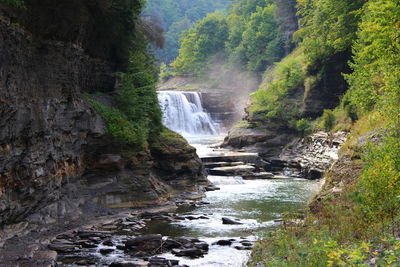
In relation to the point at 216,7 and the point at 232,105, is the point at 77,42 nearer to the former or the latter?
the point at 232,105

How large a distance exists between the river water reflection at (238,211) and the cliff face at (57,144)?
353cm

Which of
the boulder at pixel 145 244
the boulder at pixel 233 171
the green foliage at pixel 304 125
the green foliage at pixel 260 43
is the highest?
the green foliage at pixel 260 43

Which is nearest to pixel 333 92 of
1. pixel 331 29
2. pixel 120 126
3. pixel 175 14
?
pixel 331 29

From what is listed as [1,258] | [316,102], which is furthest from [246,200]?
[316,102]

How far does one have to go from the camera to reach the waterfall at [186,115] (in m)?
54.0

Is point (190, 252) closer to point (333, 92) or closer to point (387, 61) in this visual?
point (387, 61)

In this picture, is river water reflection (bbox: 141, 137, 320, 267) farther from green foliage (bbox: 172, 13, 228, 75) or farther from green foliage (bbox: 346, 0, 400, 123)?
green foliage (bbox: 172, 13, 228, 75)

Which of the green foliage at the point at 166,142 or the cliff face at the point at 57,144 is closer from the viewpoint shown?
the cliff face at the point at 57,144

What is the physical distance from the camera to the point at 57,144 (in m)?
19.5

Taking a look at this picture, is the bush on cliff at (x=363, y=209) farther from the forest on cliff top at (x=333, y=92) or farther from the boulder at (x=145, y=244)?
the boulder at (x=145, y=244)

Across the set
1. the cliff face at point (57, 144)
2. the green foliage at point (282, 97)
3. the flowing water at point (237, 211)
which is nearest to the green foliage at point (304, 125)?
the green foliage at point (282, 97)

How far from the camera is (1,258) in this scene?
13414 mm

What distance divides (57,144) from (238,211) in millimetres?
9316

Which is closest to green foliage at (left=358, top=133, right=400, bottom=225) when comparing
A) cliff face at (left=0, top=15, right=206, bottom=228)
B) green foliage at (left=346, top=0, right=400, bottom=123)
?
green foliage at (left=346, top=0, right=400, bottom=123)
